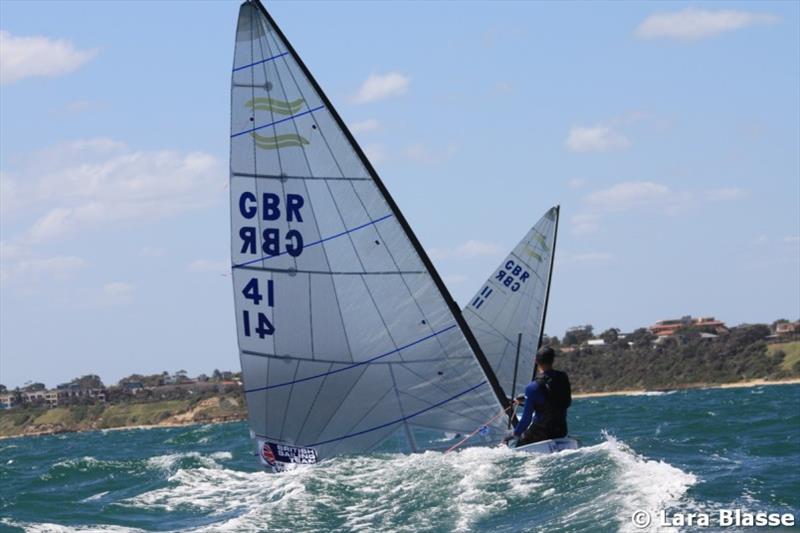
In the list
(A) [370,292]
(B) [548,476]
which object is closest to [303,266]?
(A) [370,292]

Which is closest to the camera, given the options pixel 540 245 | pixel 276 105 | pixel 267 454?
pixel 276 105

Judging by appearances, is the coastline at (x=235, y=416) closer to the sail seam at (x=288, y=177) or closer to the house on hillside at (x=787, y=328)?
the house on hillside at (x=787, y=328)

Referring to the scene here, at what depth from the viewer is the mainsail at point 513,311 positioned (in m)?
29.8

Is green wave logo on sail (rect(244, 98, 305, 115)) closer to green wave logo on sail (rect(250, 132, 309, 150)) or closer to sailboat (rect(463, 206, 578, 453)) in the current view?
green wave logo on sail (rect(250, 132, 309, 150))

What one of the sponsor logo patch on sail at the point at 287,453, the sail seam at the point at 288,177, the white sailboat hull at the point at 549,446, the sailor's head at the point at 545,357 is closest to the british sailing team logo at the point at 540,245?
the sponsor logo patch on sail at the point at 287,453

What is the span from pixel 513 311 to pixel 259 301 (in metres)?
11.4

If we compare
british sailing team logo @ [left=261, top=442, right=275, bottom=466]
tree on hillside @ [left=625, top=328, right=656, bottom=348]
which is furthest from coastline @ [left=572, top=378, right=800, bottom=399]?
british sailing team logo @ [left=261, top=442, right=275, bottom=466]

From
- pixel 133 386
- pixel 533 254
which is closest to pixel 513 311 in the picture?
pixel 533 254

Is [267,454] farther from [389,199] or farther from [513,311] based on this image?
[513,311]

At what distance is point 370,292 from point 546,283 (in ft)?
38.1

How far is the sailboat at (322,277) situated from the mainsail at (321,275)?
0.05 ft

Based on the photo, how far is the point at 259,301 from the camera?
19469mm

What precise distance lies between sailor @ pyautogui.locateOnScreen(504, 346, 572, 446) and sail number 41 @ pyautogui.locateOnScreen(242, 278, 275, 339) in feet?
12.7

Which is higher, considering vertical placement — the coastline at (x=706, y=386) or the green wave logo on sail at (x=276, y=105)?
the green wave logo on sail at (x=276, y=105)
